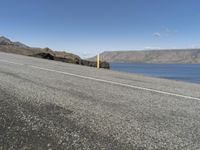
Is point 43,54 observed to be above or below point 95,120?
above

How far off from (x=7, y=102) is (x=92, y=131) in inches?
76.5

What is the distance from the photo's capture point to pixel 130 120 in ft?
10.9

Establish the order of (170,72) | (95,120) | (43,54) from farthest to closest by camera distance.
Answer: (170,72) < (43,54) < (95,120)

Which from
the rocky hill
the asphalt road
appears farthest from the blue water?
the asphalt road

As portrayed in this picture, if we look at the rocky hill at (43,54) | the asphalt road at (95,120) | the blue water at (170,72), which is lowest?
the blue water at (170,72)

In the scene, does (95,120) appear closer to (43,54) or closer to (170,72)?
(43,54)

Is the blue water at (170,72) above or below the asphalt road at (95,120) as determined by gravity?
below

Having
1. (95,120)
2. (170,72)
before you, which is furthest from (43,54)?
(170,72)

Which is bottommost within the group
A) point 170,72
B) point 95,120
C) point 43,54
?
point 170,72

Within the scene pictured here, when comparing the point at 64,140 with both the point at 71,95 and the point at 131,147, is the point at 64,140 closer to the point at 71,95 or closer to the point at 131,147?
the point at 131,147

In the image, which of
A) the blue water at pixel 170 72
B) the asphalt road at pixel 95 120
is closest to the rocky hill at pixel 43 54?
the blue water at pixel 170 72

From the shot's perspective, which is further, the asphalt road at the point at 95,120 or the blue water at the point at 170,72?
the blue water at the point at 170,72

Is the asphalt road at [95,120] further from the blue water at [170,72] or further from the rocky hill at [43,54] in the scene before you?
the blue water at [170,72]

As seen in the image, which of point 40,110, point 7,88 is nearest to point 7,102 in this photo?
point 40,110
